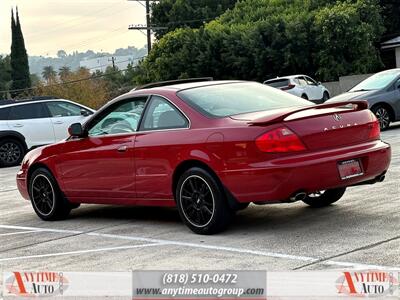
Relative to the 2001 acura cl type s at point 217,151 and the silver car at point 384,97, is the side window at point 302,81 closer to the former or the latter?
the silver car at point 384,97

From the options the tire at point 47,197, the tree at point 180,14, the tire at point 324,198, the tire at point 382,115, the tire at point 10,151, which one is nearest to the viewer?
the tire at point 324,198

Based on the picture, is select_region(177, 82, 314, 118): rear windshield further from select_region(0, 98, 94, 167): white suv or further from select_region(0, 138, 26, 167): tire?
select_region(0, 138, 26, 167): tire

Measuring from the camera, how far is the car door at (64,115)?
18422 mm

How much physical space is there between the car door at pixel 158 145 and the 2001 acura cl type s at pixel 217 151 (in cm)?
1

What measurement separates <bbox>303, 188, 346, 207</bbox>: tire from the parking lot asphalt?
0.09 m

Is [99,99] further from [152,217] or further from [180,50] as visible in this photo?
[152,217]

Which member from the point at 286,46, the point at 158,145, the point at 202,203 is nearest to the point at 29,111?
the point at 158,145

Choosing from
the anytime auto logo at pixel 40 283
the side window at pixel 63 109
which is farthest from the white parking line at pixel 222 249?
the side window at pixel 63 109

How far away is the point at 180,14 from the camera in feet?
204

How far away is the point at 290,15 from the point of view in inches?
1695

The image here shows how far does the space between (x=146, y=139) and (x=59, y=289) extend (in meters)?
3.47

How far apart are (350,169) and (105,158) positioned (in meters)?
2.71

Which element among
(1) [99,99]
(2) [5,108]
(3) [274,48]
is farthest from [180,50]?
(2) [5,108]

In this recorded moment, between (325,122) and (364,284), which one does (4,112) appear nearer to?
(325,122)
